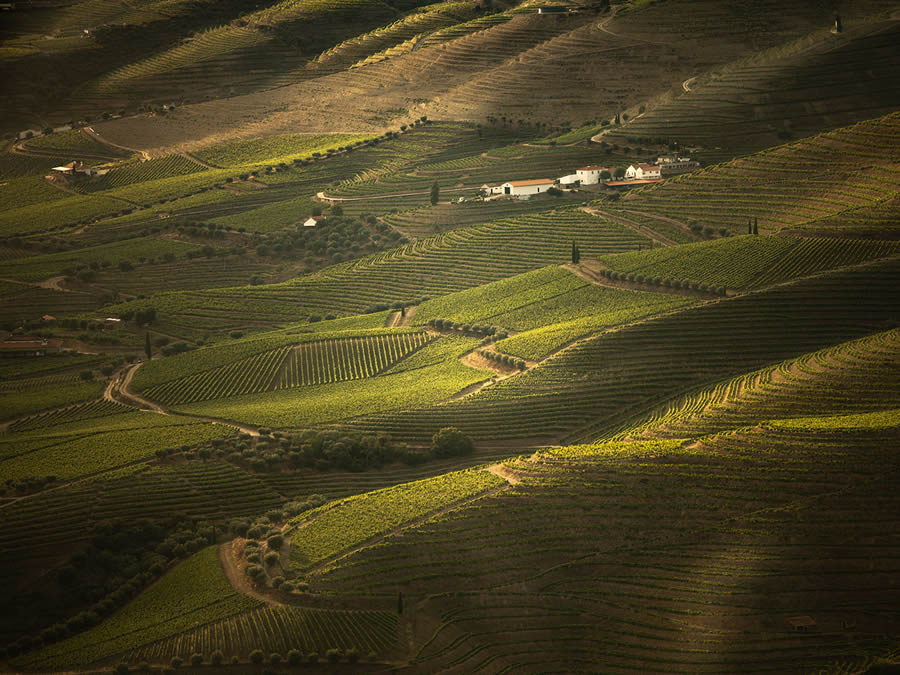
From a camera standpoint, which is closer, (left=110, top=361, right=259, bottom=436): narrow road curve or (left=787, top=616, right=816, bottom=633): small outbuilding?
(left=787, top=616, right=816, bottom=633): small outbuilding

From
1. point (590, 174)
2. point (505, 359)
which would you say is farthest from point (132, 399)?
point (590, 174)

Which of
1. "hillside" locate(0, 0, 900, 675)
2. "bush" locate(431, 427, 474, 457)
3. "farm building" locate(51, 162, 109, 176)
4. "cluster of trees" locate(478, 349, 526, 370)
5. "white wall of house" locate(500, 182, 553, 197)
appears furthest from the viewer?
"farm building" locate(51, 162, 109, 176)

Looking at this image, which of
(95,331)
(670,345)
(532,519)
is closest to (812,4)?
(670,345)

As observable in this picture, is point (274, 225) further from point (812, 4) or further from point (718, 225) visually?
point (812, 4)

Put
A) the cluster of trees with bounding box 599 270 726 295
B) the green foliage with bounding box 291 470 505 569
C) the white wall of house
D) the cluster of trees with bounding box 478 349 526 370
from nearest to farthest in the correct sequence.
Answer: the green foliage with bounding box 291 470 505 569, the cluster of trees with bounding box 478 349 526 370, the cluster of trees with bounding box 599 270 726 295, the white wall of house

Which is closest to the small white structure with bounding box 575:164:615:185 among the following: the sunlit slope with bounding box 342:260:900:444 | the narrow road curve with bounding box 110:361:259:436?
the sunlit slope with bounding box 342:260:900:444

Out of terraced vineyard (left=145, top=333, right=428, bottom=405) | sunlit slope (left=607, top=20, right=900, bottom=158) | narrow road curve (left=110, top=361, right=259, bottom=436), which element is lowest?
narrow road curve (left=110, top=361, right=259, bottom=436)

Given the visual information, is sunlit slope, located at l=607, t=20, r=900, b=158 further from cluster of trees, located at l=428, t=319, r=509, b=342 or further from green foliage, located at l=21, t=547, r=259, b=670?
green foliage, located at l=21, t=547, r=259, b=670

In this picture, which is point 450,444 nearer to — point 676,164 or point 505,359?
point 505,359
